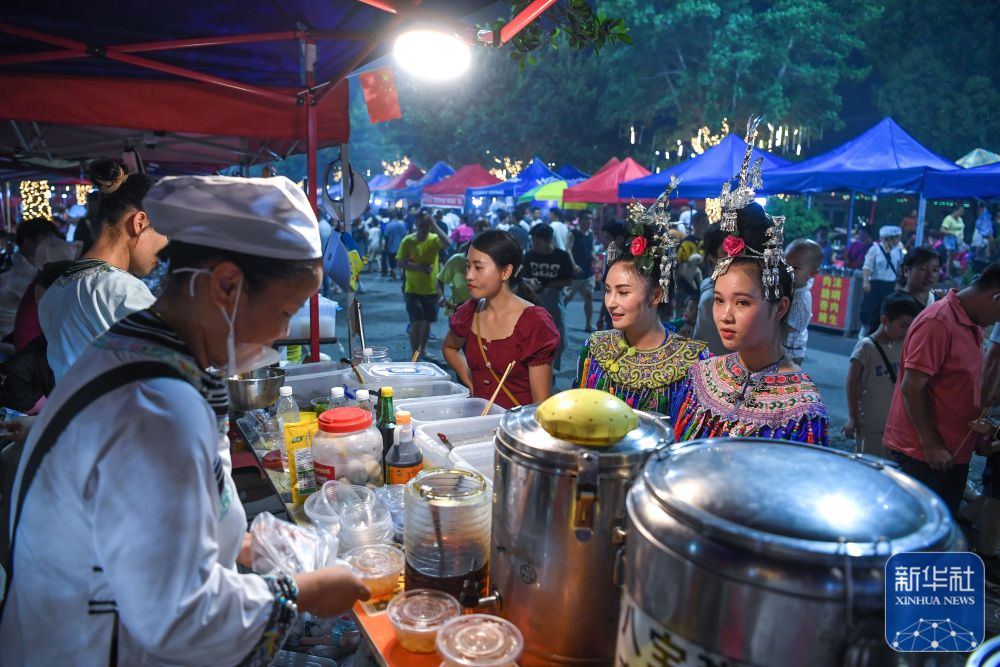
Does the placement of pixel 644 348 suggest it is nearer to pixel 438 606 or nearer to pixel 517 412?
pixel 517 412

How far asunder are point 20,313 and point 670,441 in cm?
425

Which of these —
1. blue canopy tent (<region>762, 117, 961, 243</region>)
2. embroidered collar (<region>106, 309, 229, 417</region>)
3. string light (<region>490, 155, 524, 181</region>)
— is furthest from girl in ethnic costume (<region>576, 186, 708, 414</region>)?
string light (<region>490, 155, 524, 181</region>)

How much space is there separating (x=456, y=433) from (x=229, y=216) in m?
1.59

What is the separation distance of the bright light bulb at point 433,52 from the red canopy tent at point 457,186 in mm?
15485

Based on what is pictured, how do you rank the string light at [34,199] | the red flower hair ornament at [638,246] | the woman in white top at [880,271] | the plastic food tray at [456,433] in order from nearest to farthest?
1. the plastic food tray at [456,433]
2. the red flower hair ornament at [638,246]
3. the woman in white top at [880,271]
4. the string light at [34,199]

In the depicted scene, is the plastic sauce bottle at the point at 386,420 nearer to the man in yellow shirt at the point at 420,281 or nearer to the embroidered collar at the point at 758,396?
the embroidered collar at the point at 758,396

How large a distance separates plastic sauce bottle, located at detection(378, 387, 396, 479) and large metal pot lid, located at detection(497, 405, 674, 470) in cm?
103

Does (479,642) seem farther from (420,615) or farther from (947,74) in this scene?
(947,74)

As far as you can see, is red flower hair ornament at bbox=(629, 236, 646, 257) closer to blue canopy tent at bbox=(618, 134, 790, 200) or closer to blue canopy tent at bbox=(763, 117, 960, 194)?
blue canopy tent at bbox=(618, 134, 790, 200)

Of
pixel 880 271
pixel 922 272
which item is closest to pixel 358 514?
pixel 922 272

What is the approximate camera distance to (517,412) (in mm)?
1547

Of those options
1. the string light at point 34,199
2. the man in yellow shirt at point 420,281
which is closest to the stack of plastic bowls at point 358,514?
the man in yellow shirt at point 420,281

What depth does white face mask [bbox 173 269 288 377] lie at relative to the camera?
1.23 meters

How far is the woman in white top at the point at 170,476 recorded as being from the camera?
1.05 meters
